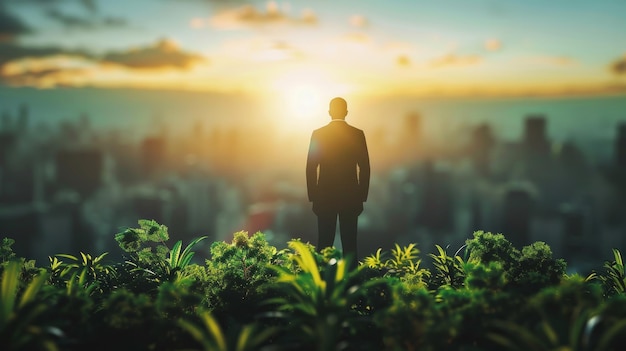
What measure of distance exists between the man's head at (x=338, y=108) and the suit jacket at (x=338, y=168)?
0.38 feet

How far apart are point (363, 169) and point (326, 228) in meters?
1.04

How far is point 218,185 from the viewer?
19975 centimetres

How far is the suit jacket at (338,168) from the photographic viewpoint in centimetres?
859

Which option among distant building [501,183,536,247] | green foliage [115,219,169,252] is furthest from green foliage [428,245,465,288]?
distant building [501,183,536,247]

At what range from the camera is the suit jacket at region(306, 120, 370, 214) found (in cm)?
859

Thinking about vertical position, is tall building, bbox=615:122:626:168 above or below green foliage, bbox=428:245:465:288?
below

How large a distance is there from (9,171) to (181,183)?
5158 centimetres

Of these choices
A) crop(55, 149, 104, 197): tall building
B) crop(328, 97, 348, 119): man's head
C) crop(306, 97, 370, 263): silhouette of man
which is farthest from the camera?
crop(55, 149, 104, 197): tall building

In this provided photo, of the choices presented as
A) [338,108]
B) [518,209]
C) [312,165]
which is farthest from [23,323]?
[518,209]

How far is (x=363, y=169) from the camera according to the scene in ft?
28.5

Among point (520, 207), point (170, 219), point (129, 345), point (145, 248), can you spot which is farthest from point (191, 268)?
point (520, 207)

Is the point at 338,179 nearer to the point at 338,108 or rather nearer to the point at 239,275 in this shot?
the point at 338,108

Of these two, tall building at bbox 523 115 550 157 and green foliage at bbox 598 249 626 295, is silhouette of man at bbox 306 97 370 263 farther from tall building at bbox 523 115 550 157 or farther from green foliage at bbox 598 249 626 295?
tall building at bbox 523 115 550 157

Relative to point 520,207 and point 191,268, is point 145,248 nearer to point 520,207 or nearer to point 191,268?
point 191,268
